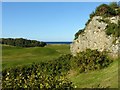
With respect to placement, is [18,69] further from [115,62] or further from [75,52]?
[115,62]

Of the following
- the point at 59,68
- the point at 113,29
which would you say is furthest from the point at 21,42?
the point at 113,29

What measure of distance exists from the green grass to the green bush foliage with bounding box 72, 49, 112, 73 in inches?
28.5

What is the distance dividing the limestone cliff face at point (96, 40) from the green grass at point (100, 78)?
2252mm

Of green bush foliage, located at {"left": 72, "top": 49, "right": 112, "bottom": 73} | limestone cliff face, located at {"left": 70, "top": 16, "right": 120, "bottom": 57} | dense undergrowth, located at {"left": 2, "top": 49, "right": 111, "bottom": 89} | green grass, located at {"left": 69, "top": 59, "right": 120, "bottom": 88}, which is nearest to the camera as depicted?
dense undergrowth, located at {"left": 2, "top": 49, "right": 111, "bottom": 89}

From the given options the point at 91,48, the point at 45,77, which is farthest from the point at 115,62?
the point at 45,77

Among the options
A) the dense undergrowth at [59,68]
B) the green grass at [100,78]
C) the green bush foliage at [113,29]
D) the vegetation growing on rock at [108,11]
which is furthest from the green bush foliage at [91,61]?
the vegetation growing on rock at [108,11]

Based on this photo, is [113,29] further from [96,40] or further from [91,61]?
[91,61]

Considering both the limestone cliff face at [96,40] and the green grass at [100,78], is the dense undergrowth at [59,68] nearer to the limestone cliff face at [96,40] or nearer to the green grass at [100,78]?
the limestone cliff face at [96,40]

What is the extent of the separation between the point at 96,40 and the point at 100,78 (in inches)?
322

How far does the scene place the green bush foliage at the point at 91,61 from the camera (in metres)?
26.2

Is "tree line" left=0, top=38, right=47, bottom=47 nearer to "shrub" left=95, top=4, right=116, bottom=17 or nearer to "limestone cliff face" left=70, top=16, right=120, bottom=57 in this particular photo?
"limestone cliff face" left=70, top=16, right=120, bottom=57

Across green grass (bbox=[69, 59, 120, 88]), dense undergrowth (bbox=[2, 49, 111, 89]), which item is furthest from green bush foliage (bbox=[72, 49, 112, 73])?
green grass (bbox=[69, 59, 120, 88])

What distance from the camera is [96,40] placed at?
29469 millimetres

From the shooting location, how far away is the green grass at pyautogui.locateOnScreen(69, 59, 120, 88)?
19219mm
